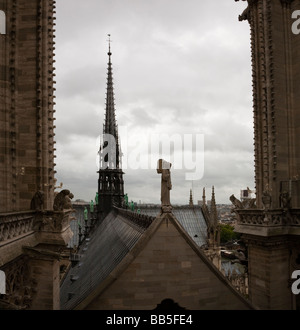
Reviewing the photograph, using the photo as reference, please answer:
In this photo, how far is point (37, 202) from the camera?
10.7m

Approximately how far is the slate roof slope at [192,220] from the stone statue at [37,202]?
1641 inches

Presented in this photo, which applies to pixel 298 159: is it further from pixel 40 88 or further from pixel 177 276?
pixel 40 88

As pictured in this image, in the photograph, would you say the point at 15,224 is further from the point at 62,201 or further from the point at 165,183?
the point at 165,183

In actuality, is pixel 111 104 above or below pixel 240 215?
above

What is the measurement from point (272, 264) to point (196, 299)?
3986 mm

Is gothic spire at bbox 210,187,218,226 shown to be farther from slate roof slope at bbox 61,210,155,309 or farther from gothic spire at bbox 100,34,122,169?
slate roof slope at bbox 61,210,155,309

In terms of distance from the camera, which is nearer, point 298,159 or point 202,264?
point 202,264

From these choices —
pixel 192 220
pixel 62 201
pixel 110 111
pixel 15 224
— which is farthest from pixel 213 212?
pixel 15 224

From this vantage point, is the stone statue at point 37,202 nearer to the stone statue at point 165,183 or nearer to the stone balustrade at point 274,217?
the stone statue at point 165,183

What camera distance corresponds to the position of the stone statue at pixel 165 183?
10648 mm

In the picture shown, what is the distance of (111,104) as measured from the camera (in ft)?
168

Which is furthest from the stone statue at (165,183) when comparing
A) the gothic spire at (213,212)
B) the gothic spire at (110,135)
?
the gothic spire at (213,212)

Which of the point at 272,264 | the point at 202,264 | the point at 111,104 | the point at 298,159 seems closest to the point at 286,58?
the point at 298,159
